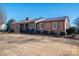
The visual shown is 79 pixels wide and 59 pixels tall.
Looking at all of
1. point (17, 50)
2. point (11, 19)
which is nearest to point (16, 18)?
point (11, 19)

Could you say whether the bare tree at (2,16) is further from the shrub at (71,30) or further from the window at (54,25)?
the shrub at (71,30)

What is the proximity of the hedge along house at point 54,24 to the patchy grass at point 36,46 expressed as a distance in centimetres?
12

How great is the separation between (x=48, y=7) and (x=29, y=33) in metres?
0.42

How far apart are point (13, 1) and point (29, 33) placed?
470 mm

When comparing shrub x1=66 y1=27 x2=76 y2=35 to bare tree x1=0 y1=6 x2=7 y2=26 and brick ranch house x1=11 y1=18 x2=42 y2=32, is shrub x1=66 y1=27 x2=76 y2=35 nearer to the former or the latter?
brick ranch house x1=11 y1=18 x2=42 y2=32

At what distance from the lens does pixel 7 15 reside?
5750 mm

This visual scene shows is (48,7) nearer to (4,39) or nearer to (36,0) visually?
(36,0)

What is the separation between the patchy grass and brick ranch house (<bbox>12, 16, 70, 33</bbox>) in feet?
0.32

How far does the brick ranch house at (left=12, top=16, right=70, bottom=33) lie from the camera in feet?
18.8

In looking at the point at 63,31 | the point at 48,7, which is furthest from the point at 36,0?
the point at 63,31

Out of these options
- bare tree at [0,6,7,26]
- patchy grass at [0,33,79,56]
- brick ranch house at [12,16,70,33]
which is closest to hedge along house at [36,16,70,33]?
brick ranch house at [12,16,70,33]

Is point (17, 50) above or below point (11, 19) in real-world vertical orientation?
below

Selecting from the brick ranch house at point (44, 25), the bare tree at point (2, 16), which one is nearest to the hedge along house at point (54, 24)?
the brick ranch house at point (44, 25)

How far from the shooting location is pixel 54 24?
5742 mm
